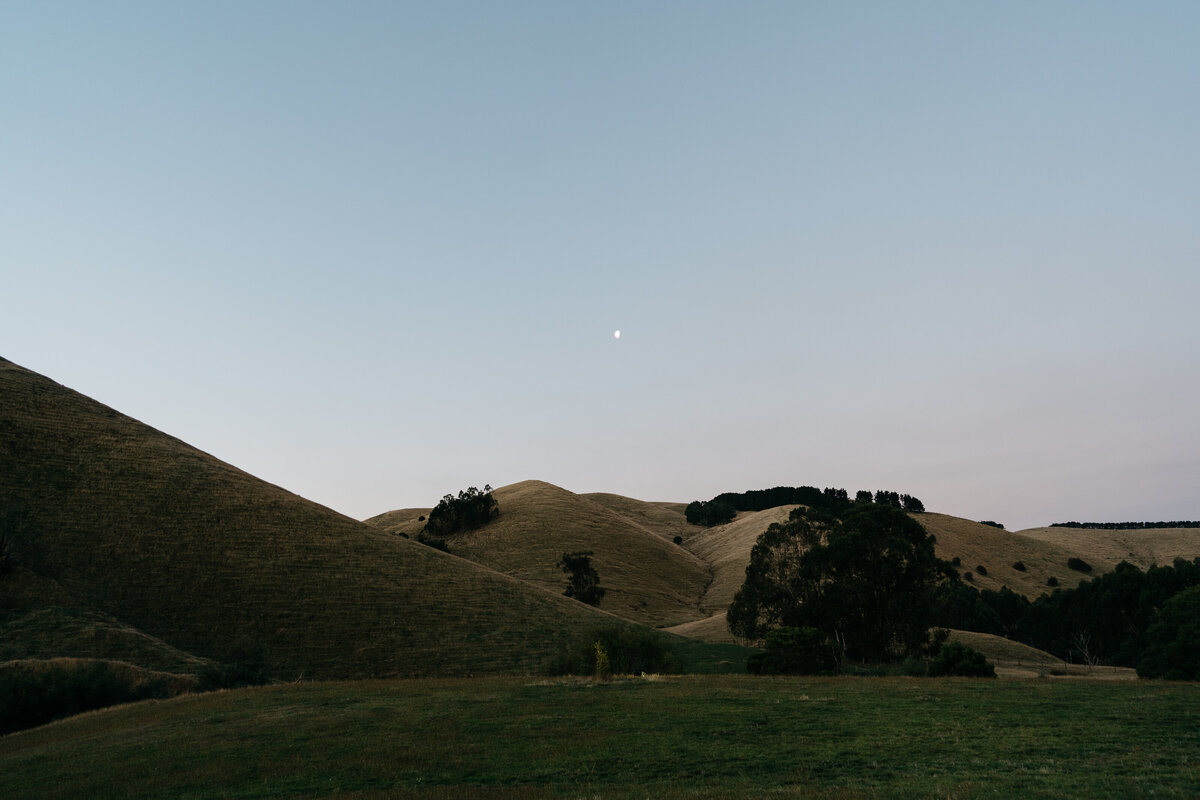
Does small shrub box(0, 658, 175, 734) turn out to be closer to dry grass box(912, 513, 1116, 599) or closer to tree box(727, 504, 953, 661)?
tree box(727, 504, 953, 661)

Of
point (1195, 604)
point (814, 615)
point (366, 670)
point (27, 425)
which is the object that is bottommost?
point (366, 670)

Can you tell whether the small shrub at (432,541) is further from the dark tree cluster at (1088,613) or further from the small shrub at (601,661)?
the small shrub at (601,661)

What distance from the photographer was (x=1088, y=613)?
309 ft

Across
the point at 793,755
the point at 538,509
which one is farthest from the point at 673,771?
the point at 538,509

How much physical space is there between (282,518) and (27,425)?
32.6m

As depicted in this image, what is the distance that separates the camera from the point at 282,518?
271 ft

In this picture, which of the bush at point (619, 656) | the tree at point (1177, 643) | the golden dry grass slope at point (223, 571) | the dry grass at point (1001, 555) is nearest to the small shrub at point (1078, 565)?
the dry grass at point (1001, 555)

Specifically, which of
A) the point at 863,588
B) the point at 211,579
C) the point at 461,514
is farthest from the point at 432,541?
the point at 863,588

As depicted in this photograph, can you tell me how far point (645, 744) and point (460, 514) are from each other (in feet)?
439

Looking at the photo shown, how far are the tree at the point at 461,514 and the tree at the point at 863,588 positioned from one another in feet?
291

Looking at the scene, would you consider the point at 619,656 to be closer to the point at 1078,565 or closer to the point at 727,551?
the point at 727,551

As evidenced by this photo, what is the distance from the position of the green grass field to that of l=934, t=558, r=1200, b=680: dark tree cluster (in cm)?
4171

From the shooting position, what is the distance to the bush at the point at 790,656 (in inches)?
1778

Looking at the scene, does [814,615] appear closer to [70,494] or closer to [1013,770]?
[1013,770]
